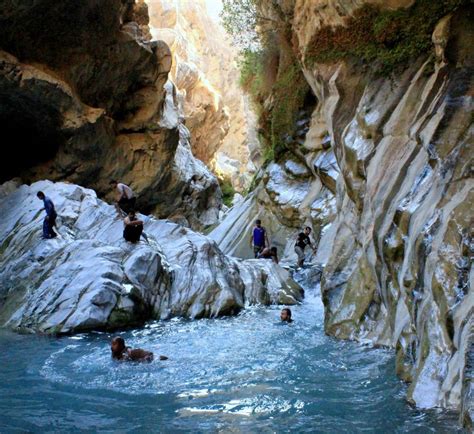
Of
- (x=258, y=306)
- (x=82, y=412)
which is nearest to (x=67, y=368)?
(x=82, y=412)

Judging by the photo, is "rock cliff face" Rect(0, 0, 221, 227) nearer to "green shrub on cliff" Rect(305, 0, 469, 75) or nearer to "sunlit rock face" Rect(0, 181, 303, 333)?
"sunlit rock face" Rect(0, 181, 303, 333)

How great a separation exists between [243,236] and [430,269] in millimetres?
18539

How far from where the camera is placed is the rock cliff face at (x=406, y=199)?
6.10m

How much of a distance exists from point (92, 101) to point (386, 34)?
19412 mm

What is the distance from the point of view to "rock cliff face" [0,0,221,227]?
22094 millimetres

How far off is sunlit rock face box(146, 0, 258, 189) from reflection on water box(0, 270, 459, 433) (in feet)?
78.1

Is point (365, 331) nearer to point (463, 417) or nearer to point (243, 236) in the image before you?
point (463, 417)

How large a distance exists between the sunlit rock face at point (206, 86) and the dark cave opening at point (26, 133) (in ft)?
40.9

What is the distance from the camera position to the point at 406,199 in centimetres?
796

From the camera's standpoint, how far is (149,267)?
14.4 meters

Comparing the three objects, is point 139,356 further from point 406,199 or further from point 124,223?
point 124,223

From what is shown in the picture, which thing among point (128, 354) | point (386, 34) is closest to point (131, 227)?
point (128, 354)

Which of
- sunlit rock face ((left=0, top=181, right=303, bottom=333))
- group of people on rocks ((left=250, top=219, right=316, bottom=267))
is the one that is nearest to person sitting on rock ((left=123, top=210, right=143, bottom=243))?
sunlit rock face ((left=0, top=181, right=303, bottom=333))

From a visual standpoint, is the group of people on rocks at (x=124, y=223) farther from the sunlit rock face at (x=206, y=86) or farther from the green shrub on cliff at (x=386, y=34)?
the sunlit rock face at (x=206, y=86)
